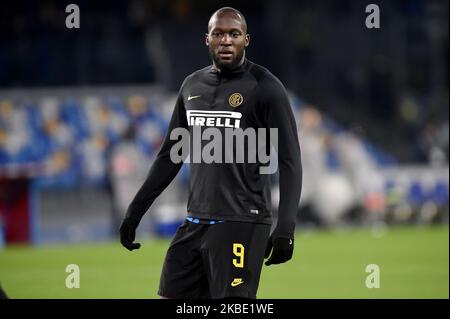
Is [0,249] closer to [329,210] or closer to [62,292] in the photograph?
[62,292]

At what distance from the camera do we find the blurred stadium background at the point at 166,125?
16062 millimetres

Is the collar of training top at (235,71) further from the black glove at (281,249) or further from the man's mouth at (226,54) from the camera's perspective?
the black glove at (281,249)

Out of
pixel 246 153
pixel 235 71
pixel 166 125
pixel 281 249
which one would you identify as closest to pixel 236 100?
pixel 235 71

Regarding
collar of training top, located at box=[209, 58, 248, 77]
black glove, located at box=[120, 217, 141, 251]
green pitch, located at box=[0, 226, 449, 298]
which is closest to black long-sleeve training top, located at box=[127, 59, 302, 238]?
collar of training top, located at box=[209, 58, 248, 77]

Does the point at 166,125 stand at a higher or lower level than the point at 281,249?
lower

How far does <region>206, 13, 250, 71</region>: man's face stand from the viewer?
17.6 ft

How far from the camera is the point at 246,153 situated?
213 inches

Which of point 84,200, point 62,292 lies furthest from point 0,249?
point 62,292

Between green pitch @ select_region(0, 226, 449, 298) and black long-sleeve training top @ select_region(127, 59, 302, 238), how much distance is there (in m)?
5.03

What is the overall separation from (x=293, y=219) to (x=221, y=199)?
0.42 metres

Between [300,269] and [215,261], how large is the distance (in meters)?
8.01

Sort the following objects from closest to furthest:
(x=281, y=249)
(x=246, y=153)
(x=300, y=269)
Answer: (x=281, y=249) → (x=246, y=153) → (x=300, y=269)

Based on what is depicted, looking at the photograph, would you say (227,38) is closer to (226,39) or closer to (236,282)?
(226,39)

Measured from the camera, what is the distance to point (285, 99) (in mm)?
5367
